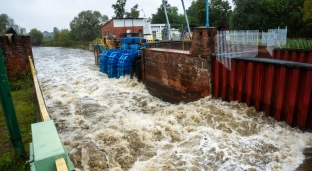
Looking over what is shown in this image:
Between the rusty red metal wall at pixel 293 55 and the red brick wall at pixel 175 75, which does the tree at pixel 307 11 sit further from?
the red brick wall at pixel 175 75

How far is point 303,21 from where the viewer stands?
27.1 meters

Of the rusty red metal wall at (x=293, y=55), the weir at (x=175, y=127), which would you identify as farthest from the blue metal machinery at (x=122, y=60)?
the rusty red metal wall at (x=293, y=55)

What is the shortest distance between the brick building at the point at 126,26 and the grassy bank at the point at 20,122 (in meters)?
26.3

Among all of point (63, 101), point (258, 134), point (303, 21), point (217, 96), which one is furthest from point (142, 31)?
point (258, 134)

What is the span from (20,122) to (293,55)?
1208 centimetres

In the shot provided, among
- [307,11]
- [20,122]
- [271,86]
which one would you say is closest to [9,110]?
[20,122]

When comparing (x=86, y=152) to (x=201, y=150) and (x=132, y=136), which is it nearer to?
(x=132, y=136)

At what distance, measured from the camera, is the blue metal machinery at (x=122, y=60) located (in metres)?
16.1

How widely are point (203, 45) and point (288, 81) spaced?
3343 mm

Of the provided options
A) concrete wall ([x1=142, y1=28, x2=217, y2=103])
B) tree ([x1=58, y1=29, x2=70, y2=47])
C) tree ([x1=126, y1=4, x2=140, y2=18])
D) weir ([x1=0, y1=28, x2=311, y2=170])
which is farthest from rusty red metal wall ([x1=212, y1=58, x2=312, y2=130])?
tree ([x1=58, y1=29, x2=70, y2=47])

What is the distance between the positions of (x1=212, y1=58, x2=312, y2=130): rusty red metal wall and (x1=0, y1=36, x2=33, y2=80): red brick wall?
945 cm

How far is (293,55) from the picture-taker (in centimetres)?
1144

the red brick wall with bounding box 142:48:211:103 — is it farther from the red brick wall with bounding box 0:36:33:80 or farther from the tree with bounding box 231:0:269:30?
the tree with bounding box 231:0:269:30

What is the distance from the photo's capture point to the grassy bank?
4.44 meters
